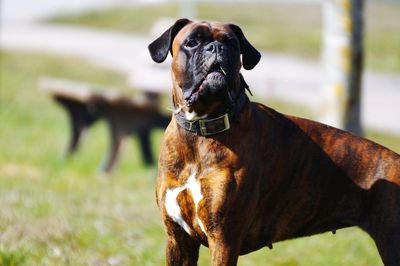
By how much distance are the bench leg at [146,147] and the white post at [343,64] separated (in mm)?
3301

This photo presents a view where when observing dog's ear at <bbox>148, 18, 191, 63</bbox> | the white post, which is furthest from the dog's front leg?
the white post

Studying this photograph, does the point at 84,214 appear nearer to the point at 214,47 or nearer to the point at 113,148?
the point at 113,148

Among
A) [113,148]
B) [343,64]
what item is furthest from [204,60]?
[113,148]

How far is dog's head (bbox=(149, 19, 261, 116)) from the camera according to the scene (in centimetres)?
436

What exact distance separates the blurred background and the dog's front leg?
5.36 ft

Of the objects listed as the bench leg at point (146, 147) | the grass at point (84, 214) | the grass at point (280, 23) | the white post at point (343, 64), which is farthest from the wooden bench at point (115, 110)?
the grass at point (280, 23)

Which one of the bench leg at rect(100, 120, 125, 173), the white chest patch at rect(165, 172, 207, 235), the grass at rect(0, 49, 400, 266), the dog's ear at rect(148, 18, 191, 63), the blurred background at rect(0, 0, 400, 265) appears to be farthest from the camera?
the bench leg at rect(100, 120, 125, 173)

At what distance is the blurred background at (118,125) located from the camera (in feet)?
23.9

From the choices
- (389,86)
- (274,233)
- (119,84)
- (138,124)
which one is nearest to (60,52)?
(119,84)

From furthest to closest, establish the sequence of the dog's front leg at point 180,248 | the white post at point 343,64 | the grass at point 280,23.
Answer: the grass at point 280,23 < the white post at point 343,64 < the dog's front leg at point 180,248

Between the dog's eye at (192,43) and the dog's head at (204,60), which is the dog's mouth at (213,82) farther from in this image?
the dog's eye at (192,43)

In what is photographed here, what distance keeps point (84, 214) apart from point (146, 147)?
172 inches

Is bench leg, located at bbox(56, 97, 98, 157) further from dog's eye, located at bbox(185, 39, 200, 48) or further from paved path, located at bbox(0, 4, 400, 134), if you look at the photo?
dog's eye, located at bbox(185, 39, 200, 48)

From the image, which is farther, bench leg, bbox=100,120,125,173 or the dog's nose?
bench leg, bbox=100,120,125,173
